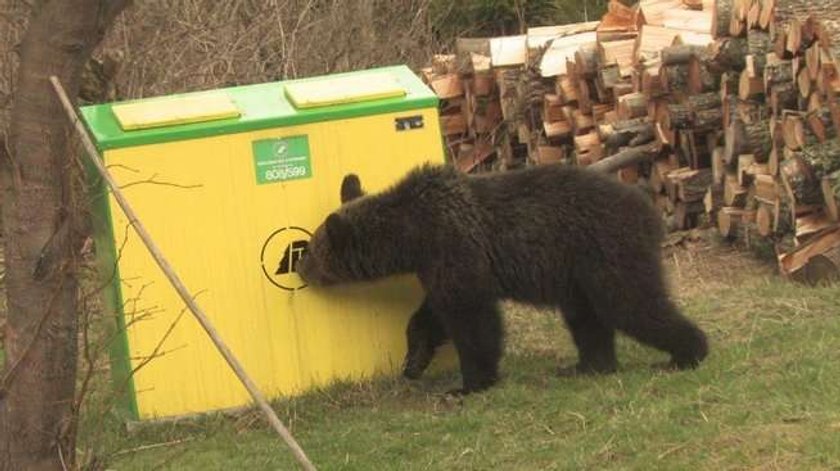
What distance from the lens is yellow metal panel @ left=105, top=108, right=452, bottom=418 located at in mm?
7637

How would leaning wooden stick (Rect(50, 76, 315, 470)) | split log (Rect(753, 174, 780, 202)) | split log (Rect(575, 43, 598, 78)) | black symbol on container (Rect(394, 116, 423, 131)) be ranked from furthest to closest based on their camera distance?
1. split log (Rect(575, 43, 598, 78))
2. split log (Rect(753, 174, 780, 202))
3. black symbol on container (Rect(394, 116, 423, 131))
4. leaning wooden stick (Rect(50, 76, 315, 470))

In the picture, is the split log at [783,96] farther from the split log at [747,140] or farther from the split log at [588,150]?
the split log at [588,150]

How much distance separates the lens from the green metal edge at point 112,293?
756cm

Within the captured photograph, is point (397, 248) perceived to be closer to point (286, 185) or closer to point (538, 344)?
point (286, 185)

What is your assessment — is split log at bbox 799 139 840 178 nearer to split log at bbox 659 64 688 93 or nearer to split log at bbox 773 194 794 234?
split log at bbox 773 194 794 234

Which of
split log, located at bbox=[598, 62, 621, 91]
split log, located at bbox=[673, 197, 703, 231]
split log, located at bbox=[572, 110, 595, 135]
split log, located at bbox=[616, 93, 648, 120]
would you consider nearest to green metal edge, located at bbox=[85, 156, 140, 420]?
split log, located at bbox=[673, 197, 703, 231]

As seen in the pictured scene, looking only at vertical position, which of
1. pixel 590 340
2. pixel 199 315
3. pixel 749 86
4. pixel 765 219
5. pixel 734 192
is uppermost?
pixel 749 86

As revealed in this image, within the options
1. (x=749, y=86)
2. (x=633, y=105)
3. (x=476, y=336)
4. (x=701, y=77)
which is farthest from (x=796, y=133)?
(x=476, y=336)

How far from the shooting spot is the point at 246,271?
25.7ft

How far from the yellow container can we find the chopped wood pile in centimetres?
300

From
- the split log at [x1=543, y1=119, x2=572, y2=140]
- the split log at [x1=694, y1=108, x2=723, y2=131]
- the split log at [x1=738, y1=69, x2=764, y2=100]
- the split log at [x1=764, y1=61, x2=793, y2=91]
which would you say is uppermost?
the split log at [x1=764, y1=61, x2=793, y2=91]

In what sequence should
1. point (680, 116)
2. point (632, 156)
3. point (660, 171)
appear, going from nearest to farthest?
point (680, 116) → point (632, 156) → point (660, 171)

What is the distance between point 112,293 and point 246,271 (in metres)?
0.75

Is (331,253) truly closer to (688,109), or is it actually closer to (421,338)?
(421,338)
